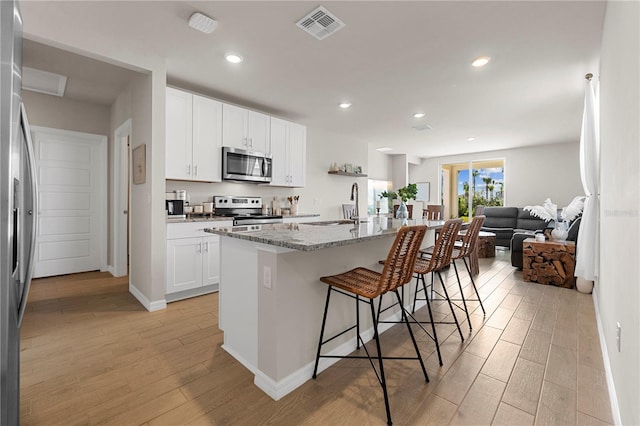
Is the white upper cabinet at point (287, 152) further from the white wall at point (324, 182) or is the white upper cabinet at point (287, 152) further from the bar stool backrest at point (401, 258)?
the bar stool backrest at point (401, 258)

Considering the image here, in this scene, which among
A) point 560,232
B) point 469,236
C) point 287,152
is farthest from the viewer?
point 287,152

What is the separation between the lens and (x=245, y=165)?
4031 millimetres

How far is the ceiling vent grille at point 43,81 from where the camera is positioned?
3.33 metres

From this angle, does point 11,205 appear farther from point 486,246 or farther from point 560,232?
point 486,246

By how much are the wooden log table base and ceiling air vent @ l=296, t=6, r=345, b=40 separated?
3788 millimetres

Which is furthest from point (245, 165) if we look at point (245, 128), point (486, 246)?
point (486, 246)

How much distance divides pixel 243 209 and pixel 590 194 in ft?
13.8

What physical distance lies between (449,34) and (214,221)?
9.84 ft

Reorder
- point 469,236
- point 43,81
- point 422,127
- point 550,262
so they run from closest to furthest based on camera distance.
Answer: point 469,236 < point 43,81 < point 550,262 < point 422,127

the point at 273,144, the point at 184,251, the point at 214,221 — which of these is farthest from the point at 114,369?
the point at 273,144

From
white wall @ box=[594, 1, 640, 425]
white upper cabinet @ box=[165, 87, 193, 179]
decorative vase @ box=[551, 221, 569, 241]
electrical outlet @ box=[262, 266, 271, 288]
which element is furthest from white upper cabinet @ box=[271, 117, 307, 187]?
decorative vase @ box=[551, 221, 569, 241]

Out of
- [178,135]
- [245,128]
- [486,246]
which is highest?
[245,128]

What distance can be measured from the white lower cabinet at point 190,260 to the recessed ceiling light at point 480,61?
3214 mm

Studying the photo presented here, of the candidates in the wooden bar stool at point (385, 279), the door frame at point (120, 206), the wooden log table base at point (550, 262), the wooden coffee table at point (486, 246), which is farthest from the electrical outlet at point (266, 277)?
the wooden coffee table at point (486, 246)
